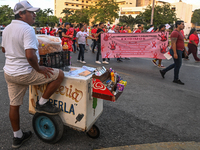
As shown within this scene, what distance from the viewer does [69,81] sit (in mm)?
2385

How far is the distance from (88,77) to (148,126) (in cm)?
159

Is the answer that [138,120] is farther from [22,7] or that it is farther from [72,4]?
[72,4]

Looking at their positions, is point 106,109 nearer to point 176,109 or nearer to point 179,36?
point 176,109

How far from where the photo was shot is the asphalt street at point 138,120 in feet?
8.86

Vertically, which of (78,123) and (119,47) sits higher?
(119,47)

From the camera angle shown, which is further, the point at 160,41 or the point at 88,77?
the point at 160,41

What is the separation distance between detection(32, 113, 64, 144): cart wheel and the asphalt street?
0.11 metres

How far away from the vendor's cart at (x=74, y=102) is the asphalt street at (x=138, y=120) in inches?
9.6

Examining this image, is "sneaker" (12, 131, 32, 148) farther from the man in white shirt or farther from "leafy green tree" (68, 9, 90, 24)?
"leafy green tree" (68, 9, 90, 24)

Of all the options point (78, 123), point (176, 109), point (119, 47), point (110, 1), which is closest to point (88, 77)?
point (78, 123)

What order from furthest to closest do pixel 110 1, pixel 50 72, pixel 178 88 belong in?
pixel 110 1 → pixel 178 88 → pixel 50 72

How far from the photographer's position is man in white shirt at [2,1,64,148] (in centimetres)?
210

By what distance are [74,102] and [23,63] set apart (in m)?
→ 0.83

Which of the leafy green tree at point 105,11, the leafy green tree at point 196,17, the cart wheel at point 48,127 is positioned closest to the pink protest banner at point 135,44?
the cart wheel at point 48,127
